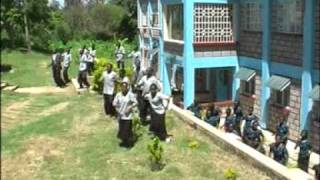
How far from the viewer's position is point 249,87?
18828 mm

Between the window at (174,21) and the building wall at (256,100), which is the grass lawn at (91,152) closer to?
the building wall at (256,100)

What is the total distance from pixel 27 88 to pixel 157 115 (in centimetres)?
896

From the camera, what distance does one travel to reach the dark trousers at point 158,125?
1296 centimetres

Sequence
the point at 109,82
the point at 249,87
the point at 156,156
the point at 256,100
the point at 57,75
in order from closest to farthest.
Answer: the point at 156,156, the point at 109,82, the point at 256,100, the point at 249,87, the point at 57,75

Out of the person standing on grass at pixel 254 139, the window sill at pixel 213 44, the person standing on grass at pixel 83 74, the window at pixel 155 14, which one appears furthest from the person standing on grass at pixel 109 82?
the window at pixel 155 14

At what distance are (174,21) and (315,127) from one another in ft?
28.5

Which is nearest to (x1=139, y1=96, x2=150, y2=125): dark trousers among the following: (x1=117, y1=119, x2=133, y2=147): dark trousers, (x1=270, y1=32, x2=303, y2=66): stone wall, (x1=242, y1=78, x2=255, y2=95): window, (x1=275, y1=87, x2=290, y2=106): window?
(x1=117, y1=119, x2=133, y2=147): dark trousers

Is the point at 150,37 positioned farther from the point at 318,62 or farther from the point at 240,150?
the point at 240,150

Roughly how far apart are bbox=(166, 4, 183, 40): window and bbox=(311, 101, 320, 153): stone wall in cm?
724

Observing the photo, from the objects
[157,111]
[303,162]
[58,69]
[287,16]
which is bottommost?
[303,162]

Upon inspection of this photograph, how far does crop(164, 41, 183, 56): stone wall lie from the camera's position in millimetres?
19922

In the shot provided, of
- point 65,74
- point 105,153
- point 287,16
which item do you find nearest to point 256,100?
point 287,16

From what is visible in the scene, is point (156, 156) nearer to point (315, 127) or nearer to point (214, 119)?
point (214, 119)

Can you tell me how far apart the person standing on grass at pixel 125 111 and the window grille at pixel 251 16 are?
22.7ft
